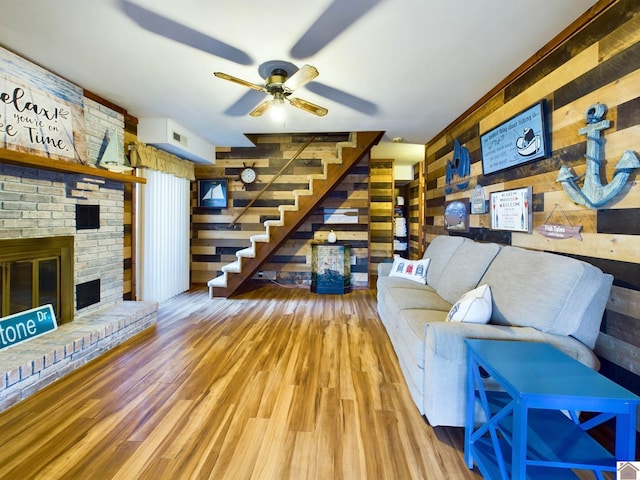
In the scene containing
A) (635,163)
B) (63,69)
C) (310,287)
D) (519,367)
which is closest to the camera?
(519,367)

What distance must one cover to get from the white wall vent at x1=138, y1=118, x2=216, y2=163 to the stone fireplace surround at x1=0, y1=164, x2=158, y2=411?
0.83 meters

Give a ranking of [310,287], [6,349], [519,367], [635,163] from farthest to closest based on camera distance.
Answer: [310,287] < [6,349] < [635,163] < [519,367]

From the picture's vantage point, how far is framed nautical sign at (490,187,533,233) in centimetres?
245

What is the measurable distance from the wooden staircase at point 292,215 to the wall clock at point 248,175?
1151 mm

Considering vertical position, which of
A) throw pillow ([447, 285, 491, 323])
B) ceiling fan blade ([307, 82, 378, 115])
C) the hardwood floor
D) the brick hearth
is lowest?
the hardwood floor

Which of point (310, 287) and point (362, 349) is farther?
point (310, 287)

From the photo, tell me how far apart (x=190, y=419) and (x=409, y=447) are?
1317 mm

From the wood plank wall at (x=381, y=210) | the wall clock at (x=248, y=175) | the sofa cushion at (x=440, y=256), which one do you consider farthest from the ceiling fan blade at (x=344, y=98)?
the wood plank wall at (x=381, y=210)

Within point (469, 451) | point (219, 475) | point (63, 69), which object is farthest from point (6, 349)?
point (469, 451)

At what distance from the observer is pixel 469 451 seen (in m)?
1.49

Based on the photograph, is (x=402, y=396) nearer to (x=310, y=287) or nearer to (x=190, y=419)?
(x=190, y=419)

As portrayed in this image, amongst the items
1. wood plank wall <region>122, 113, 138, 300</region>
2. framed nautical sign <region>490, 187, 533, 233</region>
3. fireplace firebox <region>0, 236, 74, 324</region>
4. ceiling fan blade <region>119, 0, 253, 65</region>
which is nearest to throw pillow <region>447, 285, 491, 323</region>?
framed nautical sign <region>490, 187, 533, 233</region>

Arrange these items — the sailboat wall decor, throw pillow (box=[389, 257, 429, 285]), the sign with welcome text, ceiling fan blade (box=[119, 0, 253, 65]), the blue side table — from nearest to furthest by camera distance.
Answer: the blue side table
ceiling fan blade (box=[119, 0, 253, 65])
the sign with welcome text
the sailboat wall decor
throw pillow (box=[389, 257, 429, 285])

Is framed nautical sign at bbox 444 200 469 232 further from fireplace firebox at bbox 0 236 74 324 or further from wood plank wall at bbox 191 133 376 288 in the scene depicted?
fireplace firebox at bbox 0 236 74 324
